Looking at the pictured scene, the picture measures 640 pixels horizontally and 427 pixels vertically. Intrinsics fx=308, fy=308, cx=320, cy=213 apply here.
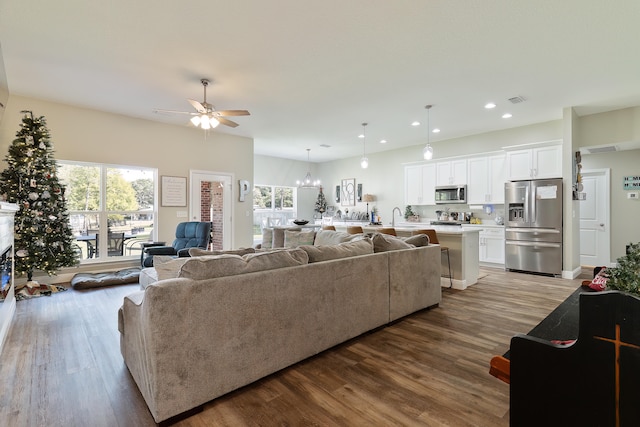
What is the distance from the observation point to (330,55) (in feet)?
11.2

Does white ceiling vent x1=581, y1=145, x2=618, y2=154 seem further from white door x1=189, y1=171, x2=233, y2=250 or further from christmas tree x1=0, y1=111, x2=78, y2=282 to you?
christmas tree x1=0, y1=111, x2=78, y2=282

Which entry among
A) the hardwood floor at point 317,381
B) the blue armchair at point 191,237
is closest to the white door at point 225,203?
the blue armchair at point 191,237

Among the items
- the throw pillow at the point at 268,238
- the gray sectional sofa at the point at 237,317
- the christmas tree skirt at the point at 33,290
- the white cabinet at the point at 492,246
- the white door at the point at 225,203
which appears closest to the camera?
the gray sectional sofa at the point at 237,317

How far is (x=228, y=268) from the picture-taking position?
2004 mm

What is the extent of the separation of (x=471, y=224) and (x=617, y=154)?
3.02 metres

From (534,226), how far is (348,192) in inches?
201

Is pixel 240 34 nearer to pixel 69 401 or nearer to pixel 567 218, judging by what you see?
pixel 69 401

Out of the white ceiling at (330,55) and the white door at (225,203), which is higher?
the white ceiling at (330,55)

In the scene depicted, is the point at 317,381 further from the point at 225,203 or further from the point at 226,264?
the point at 225,203

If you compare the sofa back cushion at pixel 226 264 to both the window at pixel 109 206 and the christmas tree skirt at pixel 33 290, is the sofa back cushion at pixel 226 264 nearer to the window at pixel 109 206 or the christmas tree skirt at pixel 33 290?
the christmas tree skirt at pixel 33 290

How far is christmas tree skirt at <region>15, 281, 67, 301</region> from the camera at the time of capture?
4.20 meters

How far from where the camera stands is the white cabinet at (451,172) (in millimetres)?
7018

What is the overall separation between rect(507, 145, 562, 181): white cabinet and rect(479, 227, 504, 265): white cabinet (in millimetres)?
1129

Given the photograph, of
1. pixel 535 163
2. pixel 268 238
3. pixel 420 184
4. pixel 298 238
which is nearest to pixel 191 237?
pixel 268 238
